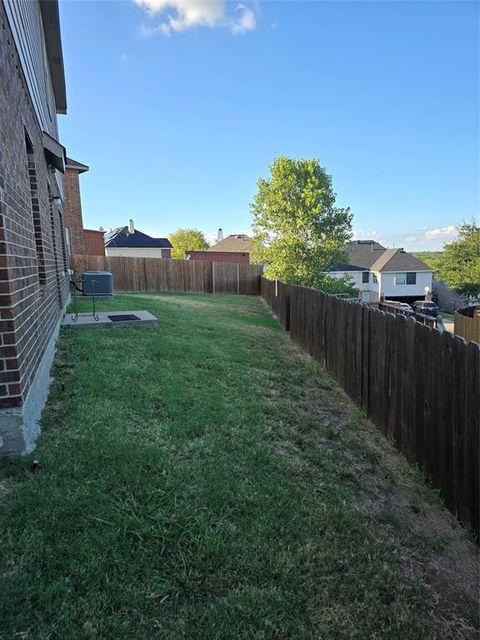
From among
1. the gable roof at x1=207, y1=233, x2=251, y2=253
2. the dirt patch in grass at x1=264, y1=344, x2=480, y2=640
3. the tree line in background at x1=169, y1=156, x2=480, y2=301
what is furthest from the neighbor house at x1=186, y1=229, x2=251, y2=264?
the dirt patch in grass at x1=264, y1=344, x2=480, y2=640

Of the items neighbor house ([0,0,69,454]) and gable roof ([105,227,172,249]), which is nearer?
neighbor house ([0,0,69,454])

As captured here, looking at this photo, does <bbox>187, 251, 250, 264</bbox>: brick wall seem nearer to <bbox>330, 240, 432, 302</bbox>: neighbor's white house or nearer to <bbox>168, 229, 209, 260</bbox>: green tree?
<bbox>330, 240, 432, 302</bbox>: neighbor's white house

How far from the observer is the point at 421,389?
11.7 feet

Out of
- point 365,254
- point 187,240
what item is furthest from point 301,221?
point 187,240

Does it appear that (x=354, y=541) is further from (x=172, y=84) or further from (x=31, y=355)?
(x=172, y=84)

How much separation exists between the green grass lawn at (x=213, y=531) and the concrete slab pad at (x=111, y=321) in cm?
255

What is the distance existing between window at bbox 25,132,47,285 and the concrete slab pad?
1.45 metres

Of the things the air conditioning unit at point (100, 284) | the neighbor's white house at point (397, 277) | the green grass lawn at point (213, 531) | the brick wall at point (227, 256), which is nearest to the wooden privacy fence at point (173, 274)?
the air conditioning unit at point (100, 284)

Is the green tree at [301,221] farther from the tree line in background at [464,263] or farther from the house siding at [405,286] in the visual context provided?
the house siding at [405,286]

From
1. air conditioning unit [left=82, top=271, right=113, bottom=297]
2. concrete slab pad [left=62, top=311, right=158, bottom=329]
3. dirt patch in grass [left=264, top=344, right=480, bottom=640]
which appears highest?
air conditioning unit [left=82, top=271, right=113, bottom=297]

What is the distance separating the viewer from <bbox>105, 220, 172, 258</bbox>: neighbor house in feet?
117

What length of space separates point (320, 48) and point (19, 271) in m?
11.0

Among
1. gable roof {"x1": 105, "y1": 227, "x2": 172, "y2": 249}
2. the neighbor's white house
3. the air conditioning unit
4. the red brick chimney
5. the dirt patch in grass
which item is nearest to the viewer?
the dirt patch in grass

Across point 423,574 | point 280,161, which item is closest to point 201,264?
point 280,161
